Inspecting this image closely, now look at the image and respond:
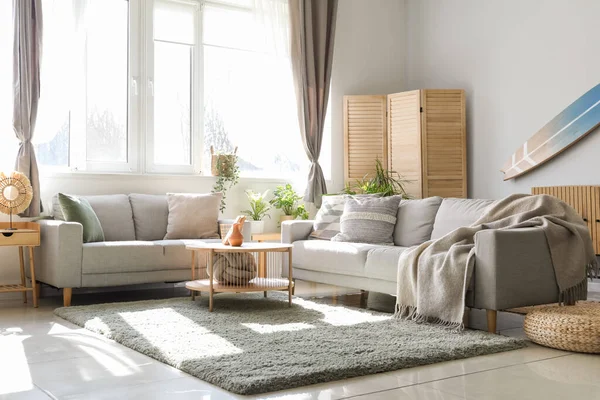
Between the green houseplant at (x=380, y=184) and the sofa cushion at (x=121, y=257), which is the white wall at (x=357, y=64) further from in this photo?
the sofa cushion at (x=121, y=257)

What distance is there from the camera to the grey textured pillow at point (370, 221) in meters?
5.39

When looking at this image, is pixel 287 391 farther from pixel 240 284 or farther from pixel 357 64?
pixel 357 64

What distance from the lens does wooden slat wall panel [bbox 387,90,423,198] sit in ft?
23.4

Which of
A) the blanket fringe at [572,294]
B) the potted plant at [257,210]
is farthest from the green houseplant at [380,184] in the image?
the blanket fringe at [572,294]

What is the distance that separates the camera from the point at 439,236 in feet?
16.2

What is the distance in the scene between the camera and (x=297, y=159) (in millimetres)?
7406

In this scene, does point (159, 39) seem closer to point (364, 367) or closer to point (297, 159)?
point (297, 159)

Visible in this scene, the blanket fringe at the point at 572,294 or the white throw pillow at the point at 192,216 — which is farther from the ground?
the white throw pillow at the point at 192,216

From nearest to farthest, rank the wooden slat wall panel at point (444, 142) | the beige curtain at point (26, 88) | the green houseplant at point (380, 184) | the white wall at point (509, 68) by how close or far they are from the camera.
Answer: the beige curtain at point (26, 88), the white wall at point (509, 68), the green houseplant at point (380, 184), the wooden slat wall panel at point (444, 142)

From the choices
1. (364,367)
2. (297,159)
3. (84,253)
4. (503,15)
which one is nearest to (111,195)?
(84,253)

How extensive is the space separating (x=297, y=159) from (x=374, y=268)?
293 centimetres

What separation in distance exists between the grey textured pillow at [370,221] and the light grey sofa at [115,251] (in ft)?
2.92

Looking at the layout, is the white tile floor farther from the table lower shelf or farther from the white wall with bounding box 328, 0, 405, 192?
the white wall with bounding box 328, 0, 405, 192

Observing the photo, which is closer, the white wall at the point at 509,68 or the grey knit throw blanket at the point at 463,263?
the grey knit throw blanket at the point at 463,263
